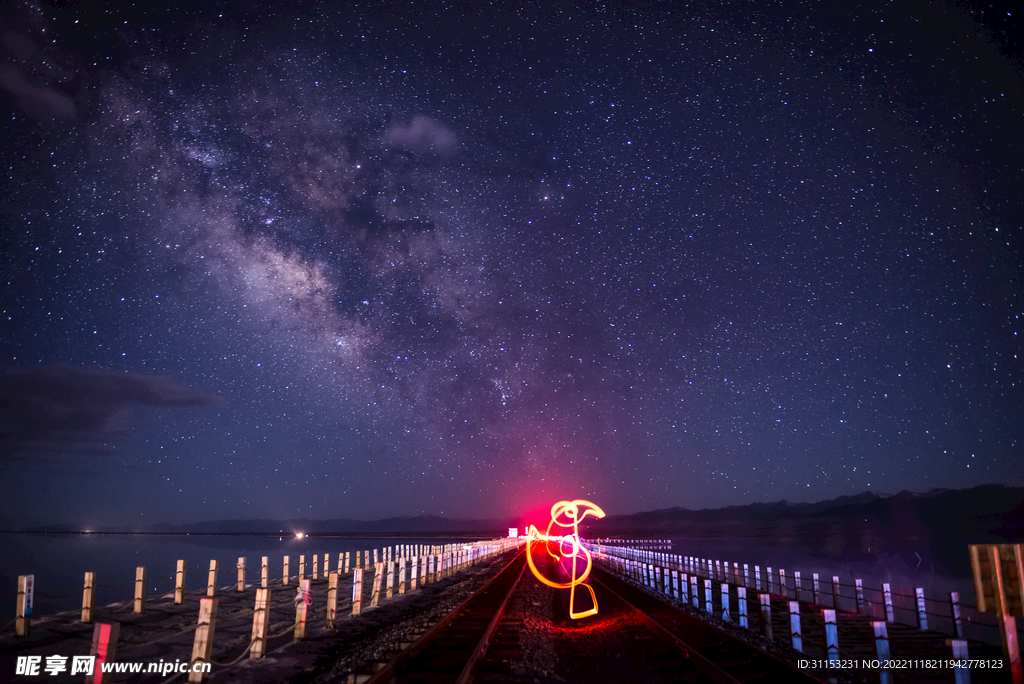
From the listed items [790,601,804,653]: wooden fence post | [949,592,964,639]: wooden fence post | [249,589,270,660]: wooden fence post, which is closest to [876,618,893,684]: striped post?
[790,601,804,653]: wooden fence post

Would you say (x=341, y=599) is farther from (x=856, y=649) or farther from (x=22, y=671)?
(x=856, y=649)

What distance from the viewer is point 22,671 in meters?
10.3

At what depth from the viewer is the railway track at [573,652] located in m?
9.90

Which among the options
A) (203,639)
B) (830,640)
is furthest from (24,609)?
(830,640)

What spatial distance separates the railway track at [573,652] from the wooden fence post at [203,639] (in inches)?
90.2

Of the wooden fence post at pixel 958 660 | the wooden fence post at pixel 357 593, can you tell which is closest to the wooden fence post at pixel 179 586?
the wooden fence post at pixel 357 593

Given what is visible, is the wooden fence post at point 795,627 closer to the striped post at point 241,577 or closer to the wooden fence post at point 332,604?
the wooden fence post at point 332,604

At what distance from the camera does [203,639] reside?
32.4 feet

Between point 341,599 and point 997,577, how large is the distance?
18424 mm

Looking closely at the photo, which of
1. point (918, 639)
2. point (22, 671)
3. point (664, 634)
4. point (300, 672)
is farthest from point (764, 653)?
point (22, 671)

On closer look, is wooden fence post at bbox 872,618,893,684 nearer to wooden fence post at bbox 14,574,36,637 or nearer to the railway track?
the railway track

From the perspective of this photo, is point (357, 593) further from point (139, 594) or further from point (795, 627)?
point (795, 627)

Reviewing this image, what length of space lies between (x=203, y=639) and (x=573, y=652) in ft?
21.3

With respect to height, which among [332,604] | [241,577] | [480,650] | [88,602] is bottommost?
[241,577]
